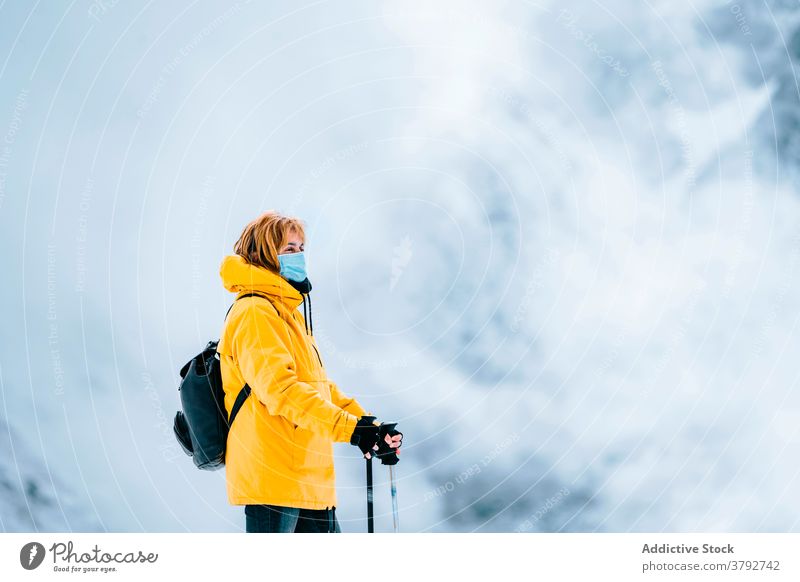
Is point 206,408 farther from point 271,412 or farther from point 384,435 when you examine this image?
point 384,435

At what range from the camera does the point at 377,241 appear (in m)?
11.2

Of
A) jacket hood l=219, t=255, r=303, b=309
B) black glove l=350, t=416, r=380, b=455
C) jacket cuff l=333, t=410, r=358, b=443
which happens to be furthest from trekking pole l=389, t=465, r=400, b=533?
jacket hood l=219, t=255, r=303, b=309

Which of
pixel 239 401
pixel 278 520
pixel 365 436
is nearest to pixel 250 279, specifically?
pixel 239 401

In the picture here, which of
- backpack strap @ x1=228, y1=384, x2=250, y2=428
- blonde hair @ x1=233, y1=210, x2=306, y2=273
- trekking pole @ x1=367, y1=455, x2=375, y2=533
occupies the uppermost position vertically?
blonde hair @ x1=233, y1=210, x2=306, y2=273

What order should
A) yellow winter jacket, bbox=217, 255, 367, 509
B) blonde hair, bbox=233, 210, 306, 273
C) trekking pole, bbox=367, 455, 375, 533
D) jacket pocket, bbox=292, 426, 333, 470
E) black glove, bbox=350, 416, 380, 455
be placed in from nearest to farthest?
yellow winter jacket, bbox=217, 255, 367, 509
jacket pocket, bbox=292, 426, 333, 470
black glove, bbox=350, 416, 380, 455
blonde hair, bbox=233, 210, 306, 273
trekking pole, bbox=367, 455, 375, 533

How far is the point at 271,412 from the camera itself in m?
3.51

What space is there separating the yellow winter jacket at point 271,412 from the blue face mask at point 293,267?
13cm

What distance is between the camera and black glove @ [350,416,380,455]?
3.74 metres

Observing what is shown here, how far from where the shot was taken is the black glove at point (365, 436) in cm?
374

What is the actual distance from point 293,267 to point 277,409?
91cm

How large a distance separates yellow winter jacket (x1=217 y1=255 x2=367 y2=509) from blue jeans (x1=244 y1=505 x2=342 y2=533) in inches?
2.2

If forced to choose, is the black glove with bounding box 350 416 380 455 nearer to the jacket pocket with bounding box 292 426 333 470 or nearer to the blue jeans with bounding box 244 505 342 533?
the jacket pocket with bounding box 292 426 333 470
